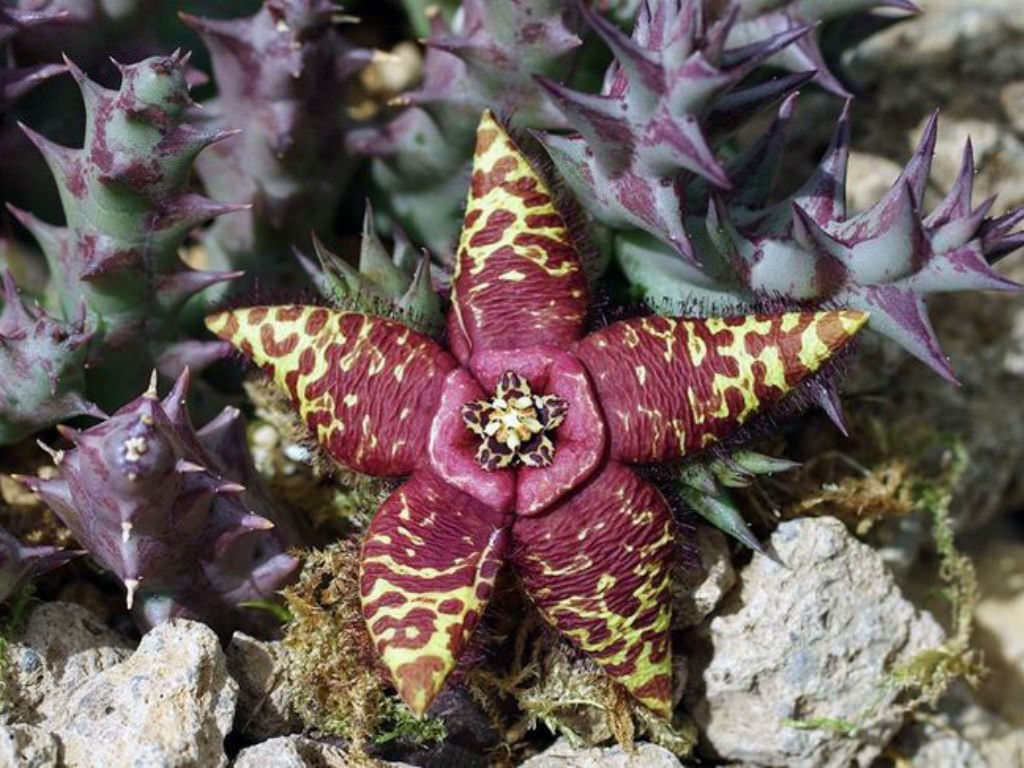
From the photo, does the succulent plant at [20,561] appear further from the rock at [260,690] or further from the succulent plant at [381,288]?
the succulent plant at [381,288]

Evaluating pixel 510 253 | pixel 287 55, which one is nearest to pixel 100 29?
pixel 287 55

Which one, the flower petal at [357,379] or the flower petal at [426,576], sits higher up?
the flower petal at [357,379]

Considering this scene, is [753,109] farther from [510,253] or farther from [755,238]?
[510,253]

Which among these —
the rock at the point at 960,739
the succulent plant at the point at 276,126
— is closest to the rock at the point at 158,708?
the succulent plant at the point at 276,126

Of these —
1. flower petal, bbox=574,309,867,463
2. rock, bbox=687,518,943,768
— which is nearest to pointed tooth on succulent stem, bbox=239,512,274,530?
flower petal, bbox=574,309,867,463

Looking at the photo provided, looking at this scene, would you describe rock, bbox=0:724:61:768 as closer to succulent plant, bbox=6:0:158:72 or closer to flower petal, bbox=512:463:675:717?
flower petal, bbox=512:463:675:717

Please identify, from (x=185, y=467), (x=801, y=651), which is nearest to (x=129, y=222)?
(x=185, y=467)

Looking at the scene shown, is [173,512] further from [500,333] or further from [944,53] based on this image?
[944,53]

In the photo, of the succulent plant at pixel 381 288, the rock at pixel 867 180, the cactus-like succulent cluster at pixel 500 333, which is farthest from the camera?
the rock at pixel 867 180
